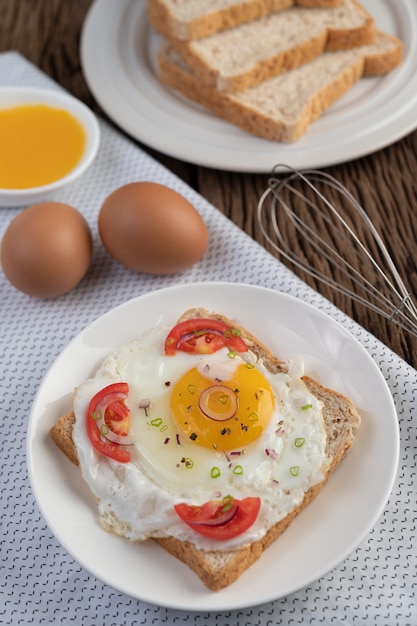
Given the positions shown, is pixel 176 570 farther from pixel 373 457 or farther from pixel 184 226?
pixel 184 226

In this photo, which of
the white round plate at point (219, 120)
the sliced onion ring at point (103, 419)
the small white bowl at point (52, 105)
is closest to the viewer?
the sliced onion ring at point (103, 419)

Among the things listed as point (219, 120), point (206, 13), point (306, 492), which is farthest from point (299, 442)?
point (206, 13)

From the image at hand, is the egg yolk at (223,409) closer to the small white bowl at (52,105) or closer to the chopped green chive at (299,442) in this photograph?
the chopped green chive at (299,442)

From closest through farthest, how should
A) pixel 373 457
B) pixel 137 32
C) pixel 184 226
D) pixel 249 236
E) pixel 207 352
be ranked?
pixel 373 457 → pixel 207 352 → pixel 184 226 → pixel 249 236 → pixel 137 32

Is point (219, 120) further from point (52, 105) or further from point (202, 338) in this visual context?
point (202, 338)

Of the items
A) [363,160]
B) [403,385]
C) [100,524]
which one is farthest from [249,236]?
[100,524]

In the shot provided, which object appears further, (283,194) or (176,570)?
(283,194)

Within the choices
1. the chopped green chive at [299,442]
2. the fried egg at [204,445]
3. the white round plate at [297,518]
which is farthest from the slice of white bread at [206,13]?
Answer: the chopped green chive at [299,442]
